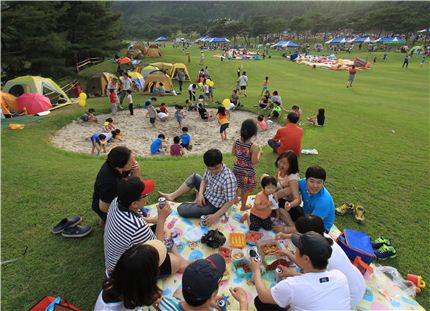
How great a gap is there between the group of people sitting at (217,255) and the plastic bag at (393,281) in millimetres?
875

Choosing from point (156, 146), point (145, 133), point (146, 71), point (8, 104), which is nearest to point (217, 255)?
point (156, 146)

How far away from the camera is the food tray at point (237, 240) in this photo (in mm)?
4100

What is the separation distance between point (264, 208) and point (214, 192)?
3.07 feet

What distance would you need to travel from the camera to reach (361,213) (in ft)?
16.4

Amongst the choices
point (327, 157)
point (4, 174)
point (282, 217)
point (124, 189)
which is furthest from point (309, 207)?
point (4, 174)

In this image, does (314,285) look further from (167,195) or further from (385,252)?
(167,195)

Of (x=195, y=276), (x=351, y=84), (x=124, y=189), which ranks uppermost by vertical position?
(x=124, y=189)

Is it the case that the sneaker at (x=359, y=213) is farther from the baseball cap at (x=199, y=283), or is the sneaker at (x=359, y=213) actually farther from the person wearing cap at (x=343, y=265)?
the baseball cap at (x=199, y=283)

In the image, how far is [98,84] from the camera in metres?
18.3

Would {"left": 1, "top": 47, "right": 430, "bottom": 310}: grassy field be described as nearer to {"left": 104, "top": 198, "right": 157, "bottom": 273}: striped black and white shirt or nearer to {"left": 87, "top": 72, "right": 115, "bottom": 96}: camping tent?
{"left": 104, "top": 198, "right": 157, "bottom": 273}: striped black and white shirt

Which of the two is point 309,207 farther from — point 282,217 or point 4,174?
point 4,174

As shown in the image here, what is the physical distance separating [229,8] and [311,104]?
150 metres

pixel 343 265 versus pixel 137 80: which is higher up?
pixel 343 265

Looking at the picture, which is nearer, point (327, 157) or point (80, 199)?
point (80, 199)
